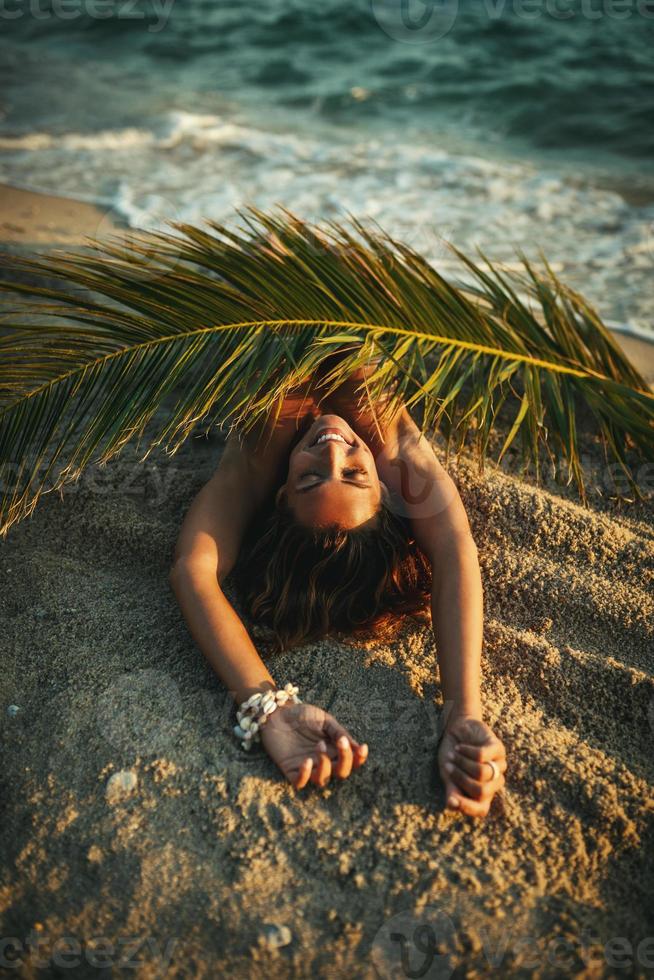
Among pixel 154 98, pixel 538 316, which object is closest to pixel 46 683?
pixel 538 316

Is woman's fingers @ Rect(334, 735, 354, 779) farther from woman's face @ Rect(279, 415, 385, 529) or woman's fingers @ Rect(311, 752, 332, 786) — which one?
woman's face @ Rect(279, 415, 385, 529)

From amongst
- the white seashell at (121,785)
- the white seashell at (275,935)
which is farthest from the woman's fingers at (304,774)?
the white seashell at (121,785)

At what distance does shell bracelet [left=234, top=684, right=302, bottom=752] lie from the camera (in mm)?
2049

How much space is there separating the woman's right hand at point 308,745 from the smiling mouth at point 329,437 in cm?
87

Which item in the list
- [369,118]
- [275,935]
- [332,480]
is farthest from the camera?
[369,118]

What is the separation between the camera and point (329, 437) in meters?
2.47

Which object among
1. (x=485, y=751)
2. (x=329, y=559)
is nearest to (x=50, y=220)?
(x=329, y=559)

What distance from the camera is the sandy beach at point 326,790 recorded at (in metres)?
1.67

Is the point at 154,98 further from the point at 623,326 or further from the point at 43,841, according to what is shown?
the point at 43,841

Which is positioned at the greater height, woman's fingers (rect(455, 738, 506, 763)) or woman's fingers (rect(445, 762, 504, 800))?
woman's fingers (rect(455, 738, 506, 763))

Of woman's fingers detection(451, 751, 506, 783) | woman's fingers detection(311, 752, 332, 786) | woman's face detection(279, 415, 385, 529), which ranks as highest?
woman's face detection(279, 415, 385, 529)

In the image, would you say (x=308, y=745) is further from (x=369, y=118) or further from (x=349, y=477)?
(x=369, y=118)

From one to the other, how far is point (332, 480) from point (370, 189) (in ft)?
15.2

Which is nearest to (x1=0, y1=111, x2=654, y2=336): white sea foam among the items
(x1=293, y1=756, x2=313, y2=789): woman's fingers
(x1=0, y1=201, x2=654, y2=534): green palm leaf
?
(x1=0, y1=201, x2=654, y2=534): green palm leaf
